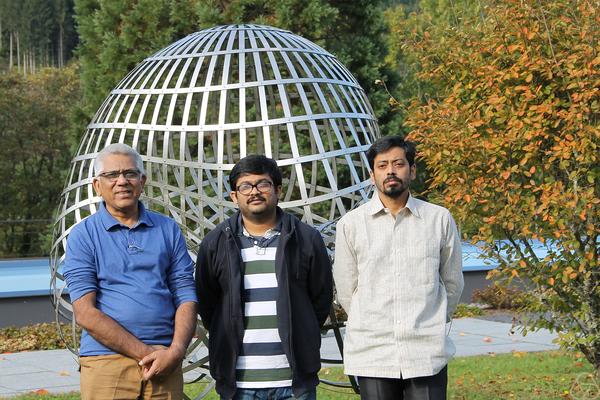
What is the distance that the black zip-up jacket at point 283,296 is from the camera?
3676 millimetres

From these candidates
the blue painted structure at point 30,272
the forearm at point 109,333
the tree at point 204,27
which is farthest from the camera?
the blue painted structure at point 30,272

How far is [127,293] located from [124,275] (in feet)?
0.22

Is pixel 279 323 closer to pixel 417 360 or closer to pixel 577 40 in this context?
pixel 417 360

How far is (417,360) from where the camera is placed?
3.74 metres

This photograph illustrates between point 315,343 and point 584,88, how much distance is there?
9.45 feet

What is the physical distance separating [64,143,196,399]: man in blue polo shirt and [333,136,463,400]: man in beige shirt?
649 mm

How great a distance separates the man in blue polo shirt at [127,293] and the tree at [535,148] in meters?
2.64

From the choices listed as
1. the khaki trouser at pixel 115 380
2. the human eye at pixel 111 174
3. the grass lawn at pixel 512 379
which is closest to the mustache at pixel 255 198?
the human eye at pixel 111 174

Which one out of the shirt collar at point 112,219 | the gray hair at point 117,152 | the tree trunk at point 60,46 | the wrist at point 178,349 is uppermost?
the tree trunk at point 60,46

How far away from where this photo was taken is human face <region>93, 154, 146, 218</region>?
369 centimetres

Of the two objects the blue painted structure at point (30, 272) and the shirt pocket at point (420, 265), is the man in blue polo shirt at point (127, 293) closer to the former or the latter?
the shirt pocket at point (420, 265)

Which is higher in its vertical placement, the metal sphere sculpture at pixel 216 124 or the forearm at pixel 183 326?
the metal sphere sculpture at pixel 216 124

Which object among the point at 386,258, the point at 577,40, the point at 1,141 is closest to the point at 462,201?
the point at 577,40

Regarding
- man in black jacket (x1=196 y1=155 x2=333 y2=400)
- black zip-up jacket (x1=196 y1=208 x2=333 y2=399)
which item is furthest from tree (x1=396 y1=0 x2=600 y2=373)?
man in black jacket (x1=196 y1=155 x2=333 y2=400)
